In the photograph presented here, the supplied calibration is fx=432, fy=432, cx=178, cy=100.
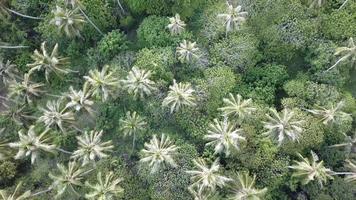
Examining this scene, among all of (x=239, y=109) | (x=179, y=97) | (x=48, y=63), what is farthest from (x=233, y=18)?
(x=48, y=63)

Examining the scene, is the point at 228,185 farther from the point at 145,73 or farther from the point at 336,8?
the point at 336,8

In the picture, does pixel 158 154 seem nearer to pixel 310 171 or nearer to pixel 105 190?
pixel 105 190

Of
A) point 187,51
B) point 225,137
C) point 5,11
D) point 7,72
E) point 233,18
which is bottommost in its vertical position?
point 7,72

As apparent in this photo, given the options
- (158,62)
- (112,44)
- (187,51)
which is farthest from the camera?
(112,44)

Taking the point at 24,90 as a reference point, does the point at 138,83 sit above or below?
above

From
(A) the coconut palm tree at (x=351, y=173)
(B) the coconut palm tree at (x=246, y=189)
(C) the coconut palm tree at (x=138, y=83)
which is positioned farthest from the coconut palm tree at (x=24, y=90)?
(A) the coconut palm tree at (x=351, y=173)

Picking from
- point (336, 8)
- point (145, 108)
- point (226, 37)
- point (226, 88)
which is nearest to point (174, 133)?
point (145, 108)

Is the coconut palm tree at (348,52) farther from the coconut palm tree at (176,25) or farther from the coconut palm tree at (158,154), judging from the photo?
the coconut palm tree at (158,154)
